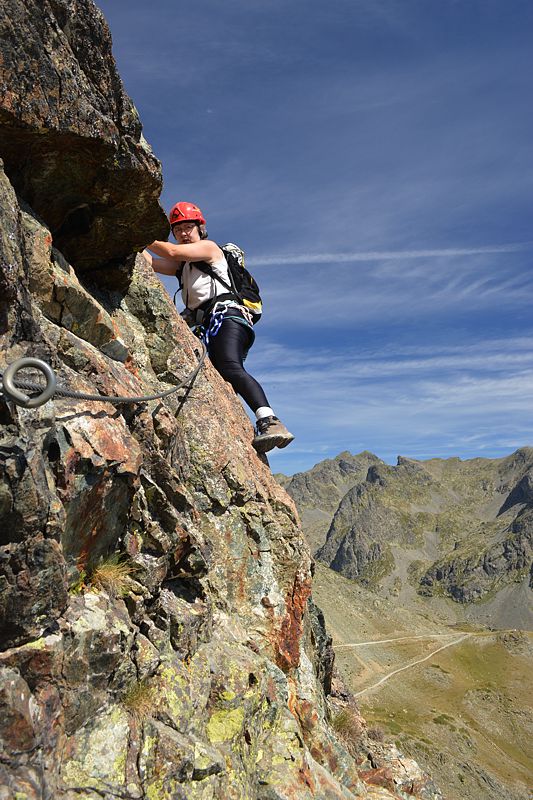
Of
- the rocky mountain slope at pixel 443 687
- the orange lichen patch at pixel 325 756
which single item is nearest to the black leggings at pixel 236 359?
the orange lichen patch at pixel 325 756

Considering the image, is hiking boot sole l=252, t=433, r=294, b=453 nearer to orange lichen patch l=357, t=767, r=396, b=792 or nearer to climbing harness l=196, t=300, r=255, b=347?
climbing harness l=196, t=300, r=255, b=347

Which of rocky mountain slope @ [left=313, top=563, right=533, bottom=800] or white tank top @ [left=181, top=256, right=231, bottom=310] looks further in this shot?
rocky mountain slope @ [left=313, top=563, right=533, bottom=800]

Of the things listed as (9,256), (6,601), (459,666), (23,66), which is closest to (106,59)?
(23,66)

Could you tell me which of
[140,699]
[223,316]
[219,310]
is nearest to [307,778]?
[140,699]

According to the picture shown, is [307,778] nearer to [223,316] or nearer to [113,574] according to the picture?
[113,574]

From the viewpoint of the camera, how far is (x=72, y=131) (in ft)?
22.9

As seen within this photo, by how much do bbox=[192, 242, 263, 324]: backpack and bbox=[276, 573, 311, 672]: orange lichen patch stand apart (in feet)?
20.4

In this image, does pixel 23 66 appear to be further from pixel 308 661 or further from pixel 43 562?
pixel 308 661

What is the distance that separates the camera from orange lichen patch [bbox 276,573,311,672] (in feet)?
33.0

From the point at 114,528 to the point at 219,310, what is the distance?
6.37 meters

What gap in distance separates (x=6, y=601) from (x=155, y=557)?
2851 mm

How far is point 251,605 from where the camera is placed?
10.1m

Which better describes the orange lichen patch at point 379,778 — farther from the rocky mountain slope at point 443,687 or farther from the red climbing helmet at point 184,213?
the rocky mountain slope at point 443,687

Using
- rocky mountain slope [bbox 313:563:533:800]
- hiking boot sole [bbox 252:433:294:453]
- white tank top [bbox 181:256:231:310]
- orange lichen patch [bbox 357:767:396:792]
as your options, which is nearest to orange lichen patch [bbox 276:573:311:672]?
hiking boot sole [bbox 252:433:294:453]
